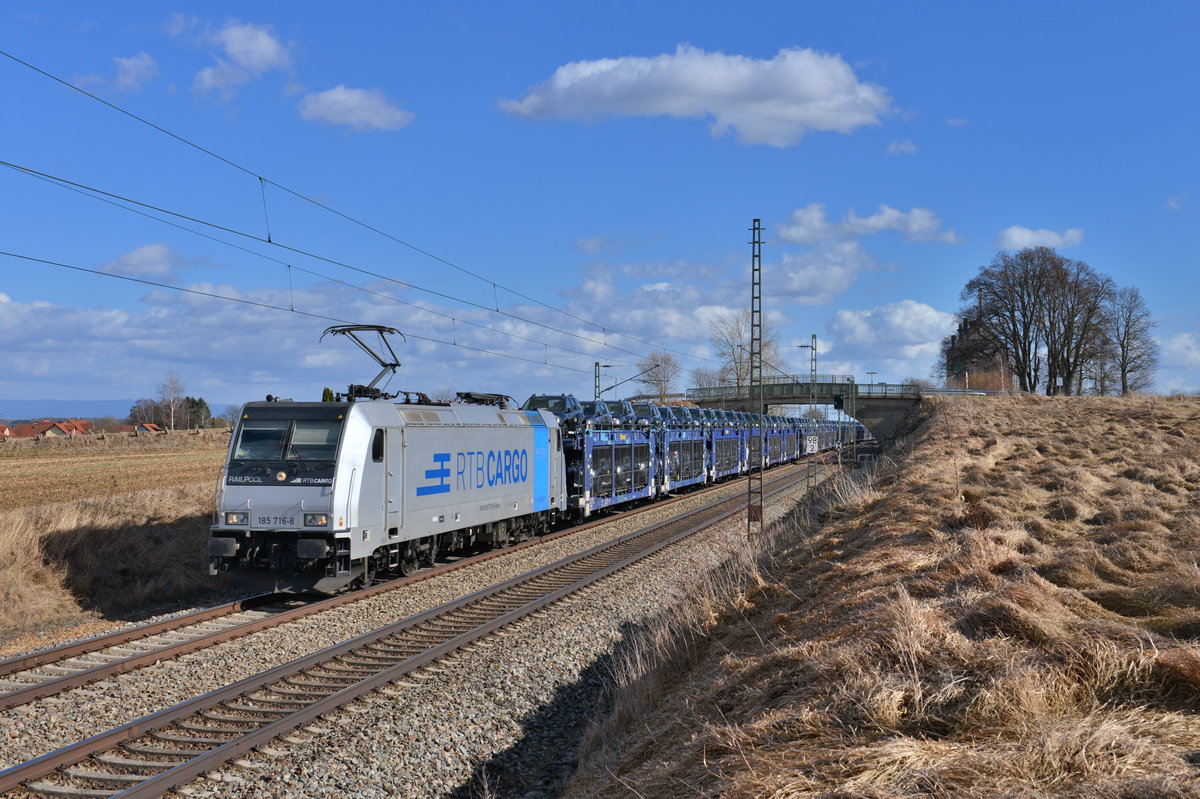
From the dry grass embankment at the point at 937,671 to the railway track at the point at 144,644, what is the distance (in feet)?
18.3

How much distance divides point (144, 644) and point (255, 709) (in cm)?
345

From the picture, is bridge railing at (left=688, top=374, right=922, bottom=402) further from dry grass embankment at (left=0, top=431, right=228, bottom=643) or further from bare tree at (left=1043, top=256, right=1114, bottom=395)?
dry grass embankment at (left=0, top=431, right=228, bottom=643)

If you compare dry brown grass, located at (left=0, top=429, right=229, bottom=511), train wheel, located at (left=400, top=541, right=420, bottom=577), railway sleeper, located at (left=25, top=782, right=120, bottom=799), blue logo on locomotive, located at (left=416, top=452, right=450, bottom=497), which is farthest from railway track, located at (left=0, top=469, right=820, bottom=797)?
dry brown grass, located at (left=0, top=429, right=229, bottom=511)

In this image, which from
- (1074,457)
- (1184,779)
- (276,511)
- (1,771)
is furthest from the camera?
(1074,457)

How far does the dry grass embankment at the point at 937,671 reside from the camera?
4.08m

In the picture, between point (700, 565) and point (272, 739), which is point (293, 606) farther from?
point (700, 565)

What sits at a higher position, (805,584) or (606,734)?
(805,584)

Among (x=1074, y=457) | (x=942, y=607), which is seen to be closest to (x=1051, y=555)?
(x=942, y=607)

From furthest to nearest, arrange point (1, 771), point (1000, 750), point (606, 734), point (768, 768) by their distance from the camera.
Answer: point (606, 734) < point (1, 771) < point (768, 768) < point (1000, 750)

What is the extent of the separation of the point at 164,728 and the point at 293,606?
568 centimetres

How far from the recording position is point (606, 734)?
24.0 ft

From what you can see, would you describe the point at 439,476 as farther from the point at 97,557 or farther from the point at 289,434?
the point at 97,557

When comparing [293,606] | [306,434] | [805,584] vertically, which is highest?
[306,434]

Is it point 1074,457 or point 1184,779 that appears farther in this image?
point 1074,457
